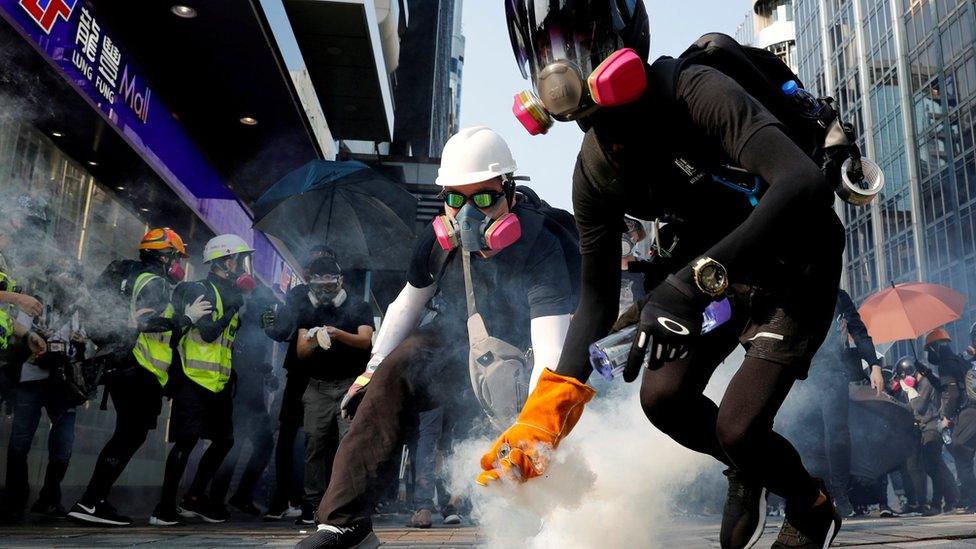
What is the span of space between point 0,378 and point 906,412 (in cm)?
715

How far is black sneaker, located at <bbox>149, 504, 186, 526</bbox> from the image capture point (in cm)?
551

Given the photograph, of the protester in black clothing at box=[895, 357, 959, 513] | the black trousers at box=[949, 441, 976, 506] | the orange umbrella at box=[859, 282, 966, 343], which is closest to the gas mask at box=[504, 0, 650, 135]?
the protester in black clothing at box=[895, 357, 959, 513]

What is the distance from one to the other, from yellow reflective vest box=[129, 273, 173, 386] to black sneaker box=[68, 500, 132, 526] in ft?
2.76

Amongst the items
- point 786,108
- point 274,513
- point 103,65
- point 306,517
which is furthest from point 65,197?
point 786,108

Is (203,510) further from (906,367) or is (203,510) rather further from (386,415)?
(906,367)

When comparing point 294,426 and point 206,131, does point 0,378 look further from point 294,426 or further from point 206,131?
point 206,131

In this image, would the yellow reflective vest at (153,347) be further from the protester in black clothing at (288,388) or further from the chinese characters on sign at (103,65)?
the chinese characters on sign at (103,65)

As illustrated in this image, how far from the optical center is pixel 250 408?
22.2 feet

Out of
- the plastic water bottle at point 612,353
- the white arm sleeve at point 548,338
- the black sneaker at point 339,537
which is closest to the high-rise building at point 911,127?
the white arm sleeve at point 548,338

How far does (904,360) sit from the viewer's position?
10.3 metres

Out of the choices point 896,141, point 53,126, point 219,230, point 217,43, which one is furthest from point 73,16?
point 896,141

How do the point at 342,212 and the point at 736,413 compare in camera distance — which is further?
the point at 342,212

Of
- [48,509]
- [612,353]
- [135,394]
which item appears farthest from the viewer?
[48,509]

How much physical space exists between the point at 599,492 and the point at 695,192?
1010 mm
